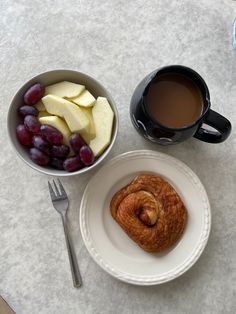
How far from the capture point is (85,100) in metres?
0.86

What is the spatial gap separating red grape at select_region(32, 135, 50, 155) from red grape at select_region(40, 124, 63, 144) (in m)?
0.01

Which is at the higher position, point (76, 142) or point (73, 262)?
point (76, 142)

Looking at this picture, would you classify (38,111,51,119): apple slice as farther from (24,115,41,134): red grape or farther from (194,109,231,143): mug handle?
(194,109,231,143): mug handle

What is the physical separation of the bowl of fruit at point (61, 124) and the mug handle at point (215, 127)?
18cm

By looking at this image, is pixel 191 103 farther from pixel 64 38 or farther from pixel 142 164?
pixel 64 38

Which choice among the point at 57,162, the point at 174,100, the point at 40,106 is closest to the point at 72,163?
the point at 57,162

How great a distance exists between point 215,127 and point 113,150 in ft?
0.79

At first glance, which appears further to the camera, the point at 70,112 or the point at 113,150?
the point at 113,150

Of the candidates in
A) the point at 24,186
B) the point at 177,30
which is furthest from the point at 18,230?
the point at 177,30

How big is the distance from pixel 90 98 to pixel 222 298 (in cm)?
53

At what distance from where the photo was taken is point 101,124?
86cm

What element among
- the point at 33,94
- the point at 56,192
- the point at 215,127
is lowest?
the point at 56,192

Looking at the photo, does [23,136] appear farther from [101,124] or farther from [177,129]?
[177,129]

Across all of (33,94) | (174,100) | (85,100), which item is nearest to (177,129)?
(174,100)
